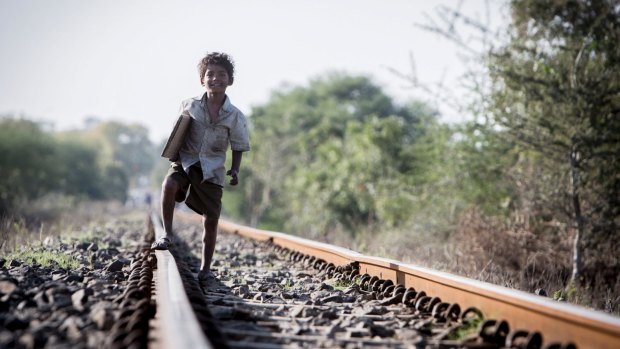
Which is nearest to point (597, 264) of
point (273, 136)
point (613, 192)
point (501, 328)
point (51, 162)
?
point (613, 192)

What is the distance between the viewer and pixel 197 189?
460 cm

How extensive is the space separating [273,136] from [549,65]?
2402 cm

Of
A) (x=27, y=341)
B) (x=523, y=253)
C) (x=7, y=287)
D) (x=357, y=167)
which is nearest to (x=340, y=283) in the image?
(x=7, y=287)

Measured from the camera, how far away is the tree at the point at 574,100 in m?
7.09

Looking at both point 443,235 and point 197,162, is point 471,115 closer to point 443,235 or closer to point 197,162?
point 443,235

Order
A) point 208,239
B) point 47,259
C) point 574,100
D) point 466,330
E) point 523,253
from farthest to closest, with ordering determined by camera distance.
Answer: point 523,253 < point 574,100 < point 47,259 < point 208,239 < point 466,330

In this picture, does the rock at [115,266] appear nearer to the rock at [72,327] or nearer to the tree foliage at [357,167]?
the rock at [72,327]

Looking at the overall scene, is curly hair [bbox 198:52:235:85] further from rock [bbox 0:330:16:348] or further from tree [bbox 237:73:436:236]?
tree [bbox 237:73:436:236]

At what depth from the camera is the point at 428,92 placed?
8641mm

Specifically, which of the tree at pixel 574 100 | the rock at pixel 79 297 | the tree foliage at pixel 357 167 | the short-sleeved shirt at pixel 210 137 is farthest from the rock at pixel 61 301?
the tree foliage at pixel 357 167

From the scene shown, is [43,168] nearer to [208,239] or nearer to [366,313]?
[208,239]

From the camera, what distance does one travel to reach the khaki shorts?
4602mm

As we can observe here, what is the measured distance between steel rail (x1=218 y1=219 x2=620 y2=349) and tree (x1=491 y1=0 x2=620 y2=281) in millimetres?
3984

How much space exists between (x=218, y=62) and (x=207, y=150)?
29.7 inches
